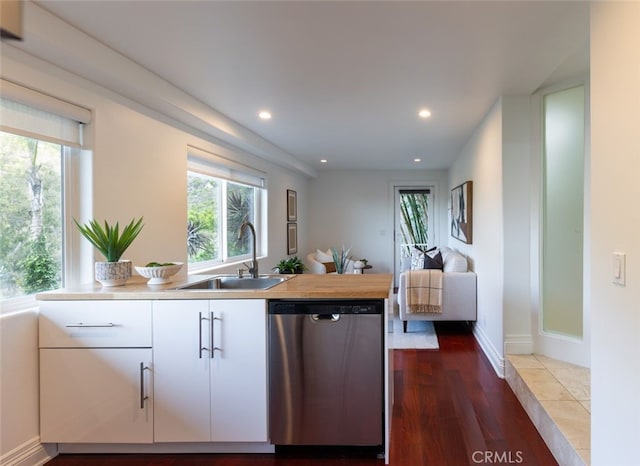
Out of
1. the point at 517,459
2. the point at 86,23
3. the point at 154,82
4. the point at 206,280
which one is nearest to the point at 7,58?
the point at 86,23

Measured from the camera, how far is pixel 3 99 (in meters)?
1.87

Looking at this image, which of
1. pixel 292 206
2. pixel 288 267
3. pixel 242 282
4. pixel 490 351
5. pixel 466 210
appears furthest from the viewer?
pixel 292 206

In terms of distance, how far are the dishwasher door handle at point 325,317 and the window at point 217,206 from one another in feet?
6.73

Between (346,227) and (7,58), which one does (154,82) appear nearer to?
(7,58)

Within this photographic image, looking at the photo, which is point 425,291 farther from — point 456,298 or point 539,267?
point 539,267

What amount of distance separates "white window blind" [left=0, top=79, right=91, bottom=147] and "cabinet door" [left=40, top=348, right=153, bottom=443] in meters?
1.16

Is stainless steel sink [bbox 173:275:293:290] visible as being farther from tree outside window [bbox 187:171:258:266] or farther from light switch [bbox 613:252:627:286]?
light switch [bbox 613:252:627:286]

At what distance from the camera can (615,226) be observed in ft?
4.67

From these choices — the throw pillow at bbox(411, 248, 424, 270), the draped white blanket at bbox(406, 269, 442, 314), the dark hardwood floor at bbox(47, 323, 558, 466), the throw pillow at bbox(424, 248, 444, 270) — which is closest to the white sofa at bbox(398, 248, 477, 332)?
the draped white blanket at bbox(406, 269, 442, 314)

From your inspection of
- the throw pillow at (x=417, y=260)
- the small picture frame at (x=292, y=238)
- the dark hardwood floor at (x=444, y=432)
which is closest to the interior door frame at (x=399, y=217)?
the throw pillow at (x=417, y=260)

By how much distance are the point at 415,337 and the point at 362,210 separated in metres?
4.03

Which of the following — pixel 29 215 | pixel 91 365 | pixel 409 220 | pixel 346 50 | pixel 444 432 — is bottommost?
pixel 444 432

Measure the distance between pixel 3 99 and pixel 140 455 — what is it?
1.96m

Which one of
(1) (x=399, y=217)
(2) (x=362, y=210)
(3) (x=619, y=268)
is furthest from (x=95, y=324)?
(1) (x=399, y=217)
